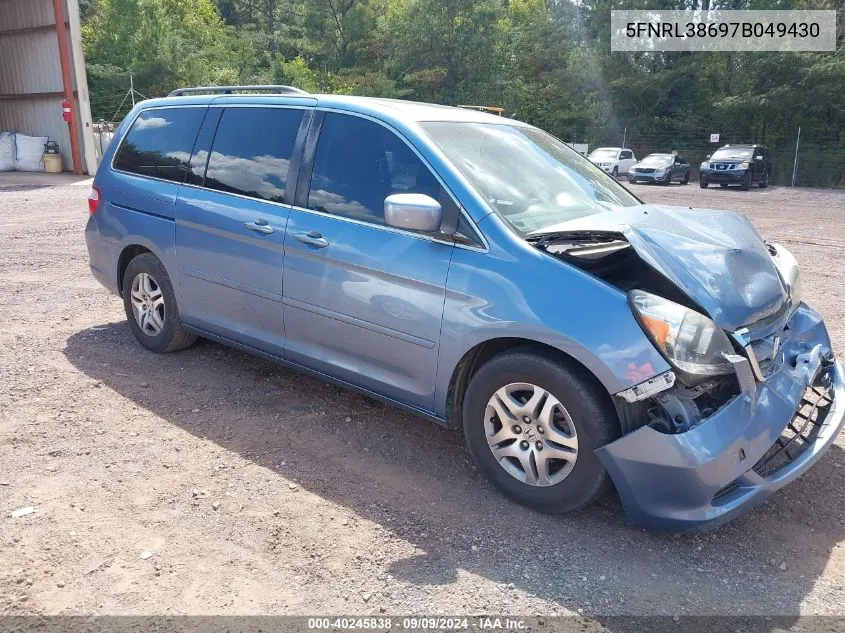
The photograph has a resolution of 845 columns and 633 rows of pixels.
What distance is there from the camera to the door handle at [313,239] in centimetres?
404

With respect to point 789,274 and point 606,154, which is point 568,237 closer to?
point 789,274

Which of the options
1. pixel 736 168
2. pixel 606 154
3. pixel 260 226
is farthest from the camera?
pixel 606 154

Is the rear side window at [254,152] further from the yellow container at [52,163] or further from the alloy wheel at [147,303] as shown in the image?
the yellow container at [52,163]

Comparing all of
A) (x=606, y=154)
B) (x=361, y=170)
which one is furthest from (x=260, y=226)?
(x=606, y=154)

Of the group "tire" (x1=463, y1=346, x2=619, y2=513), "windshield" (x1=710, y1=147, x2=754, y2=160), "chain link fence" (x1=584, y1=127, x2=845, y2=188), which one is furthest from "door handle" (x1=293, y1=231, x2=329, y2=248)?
"chain link fence" (x1=584, y1=127, x2=845, y2=188)

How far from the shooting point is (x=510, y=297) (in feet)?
11.0

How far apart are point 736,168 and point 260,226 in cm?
2743

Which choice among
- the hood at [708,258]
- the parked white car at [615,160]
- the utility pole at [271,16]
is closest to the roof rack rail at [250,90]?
the hood at [708,258]

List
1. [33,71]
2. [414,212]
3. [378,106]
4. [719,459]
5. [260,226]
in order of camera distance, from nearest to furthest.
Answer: [719,459] < [414,212] < [378,106] < [260,226] < [33,71]

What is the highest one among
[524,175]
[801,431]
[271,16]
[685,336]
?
[271,16]

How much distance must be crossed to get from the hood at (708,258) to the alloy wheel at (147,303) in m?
3.13

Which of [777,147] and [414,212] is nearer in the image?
[414,212]

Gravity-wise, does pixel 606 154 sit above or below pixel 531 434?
above

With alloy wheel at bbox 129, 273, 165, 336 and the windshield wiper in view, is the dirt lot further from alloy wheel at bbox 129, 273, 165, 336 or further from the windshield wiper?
the windshield wiper
